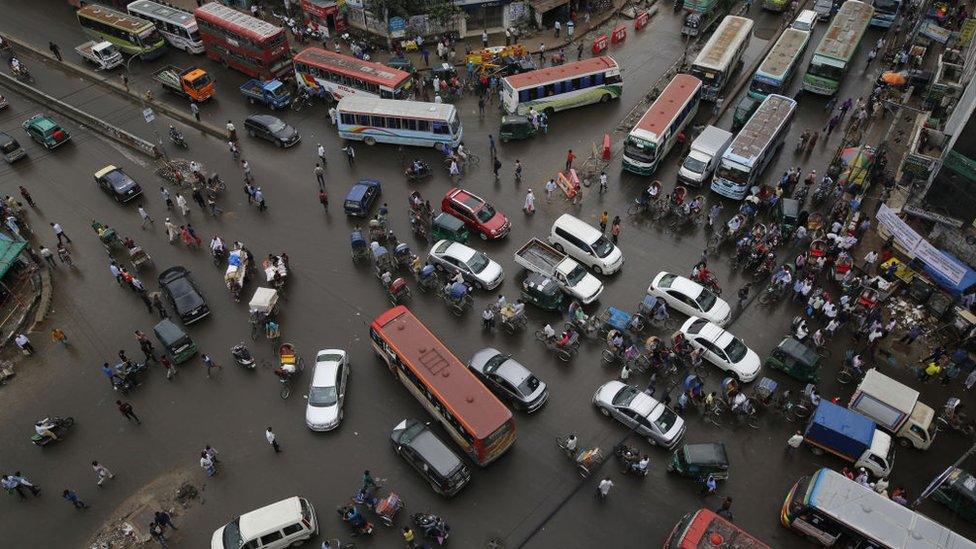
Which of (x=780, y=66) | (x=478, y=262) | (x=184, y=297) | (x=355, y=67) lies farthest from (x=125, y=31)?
(x=780, y=66)

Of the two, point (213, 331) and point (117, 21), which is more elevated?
point (117, 21)

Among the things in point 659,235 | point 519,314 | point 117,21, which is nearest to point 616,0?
point 659,235

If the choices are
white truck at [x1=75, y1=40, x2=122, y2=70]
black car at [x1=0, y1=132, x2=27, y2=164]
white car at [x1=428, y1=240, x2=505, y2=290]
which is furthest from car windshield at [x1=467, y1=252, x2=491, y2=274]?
white truck at [x1=75, y1=40, x2=122, y2=70]

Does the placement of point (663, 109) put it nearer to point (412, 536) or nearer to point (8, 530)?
point (412, 536)

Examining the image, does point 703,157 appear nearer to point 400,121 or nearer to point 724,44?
point 724,44

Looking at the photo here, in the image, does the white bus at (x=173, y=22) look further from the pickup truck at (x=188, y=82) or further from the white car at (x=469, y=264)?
the white car at (x=469, y=264)

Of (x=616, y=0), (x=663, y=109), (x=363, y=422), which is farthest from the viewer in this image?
(x=616, y=0)

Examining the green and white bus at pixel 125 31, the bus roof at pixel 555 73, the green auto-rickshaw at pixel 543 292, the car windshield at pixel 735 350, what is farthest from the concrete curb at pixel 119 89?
the car windshield at pixel 735 350
